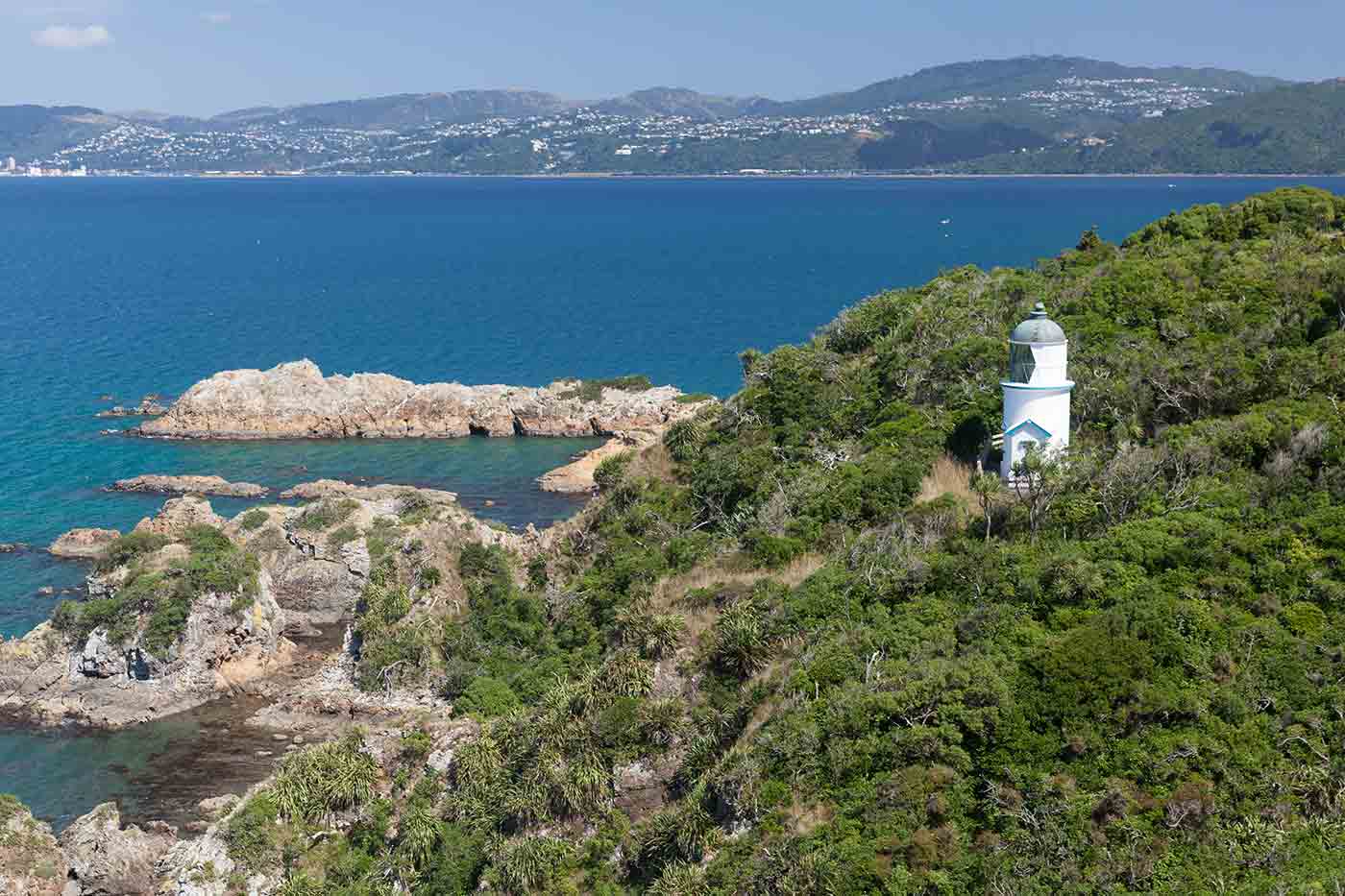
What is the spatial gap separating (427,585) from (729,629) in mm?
17777

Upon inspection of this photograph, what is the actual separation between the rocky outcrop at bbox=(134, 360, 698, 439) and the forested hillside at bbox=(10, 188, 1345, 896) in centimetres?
3416

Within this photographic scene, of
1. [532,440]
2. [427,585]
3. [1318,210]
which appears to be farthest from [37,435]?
[1318,210]

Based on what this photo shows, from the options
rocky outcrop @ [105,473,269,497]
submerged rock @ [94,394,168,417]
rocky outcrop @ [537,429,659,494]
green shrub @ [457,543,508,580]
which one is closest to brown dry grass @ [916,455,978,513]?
green shrub @ [457,543,508,580]

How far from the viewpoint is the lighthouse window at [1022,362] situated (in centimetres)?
2806

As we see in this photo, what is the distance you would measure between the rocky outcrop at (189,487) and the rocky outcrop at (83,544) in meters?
7.79

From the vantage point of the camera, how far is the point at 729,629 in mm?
26938

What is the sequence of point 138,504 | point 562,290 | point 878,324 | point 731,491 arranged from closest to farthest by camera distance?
point 731,491 < point 878,324 < point 138,504 < point 562,290

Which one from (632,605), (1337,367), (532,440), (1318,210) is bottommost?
(532,440)

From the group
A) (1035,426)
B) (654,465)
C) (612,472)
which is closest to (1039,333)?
(1035,426)

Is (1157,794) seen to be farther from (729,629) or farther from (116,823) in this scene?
(116,823)

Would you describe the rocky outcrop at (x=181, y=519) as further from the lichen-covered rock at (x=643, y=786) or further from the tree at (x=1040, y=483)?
the tree at (x=1040, y=483)

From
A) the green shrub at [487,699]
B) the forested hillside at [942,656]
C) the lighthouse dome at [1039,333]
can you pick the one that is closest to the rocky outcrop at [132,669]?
the forested hillside at [942,656]

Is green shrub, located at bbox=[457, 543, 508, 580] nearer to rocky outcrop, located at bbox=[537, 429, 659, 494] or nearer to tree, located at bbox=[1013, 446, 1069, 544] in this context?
rocky outcrop, located at bbox=[537, 429, 659, 494]

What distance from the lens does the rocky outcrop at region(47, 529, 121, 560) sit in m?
51.9
